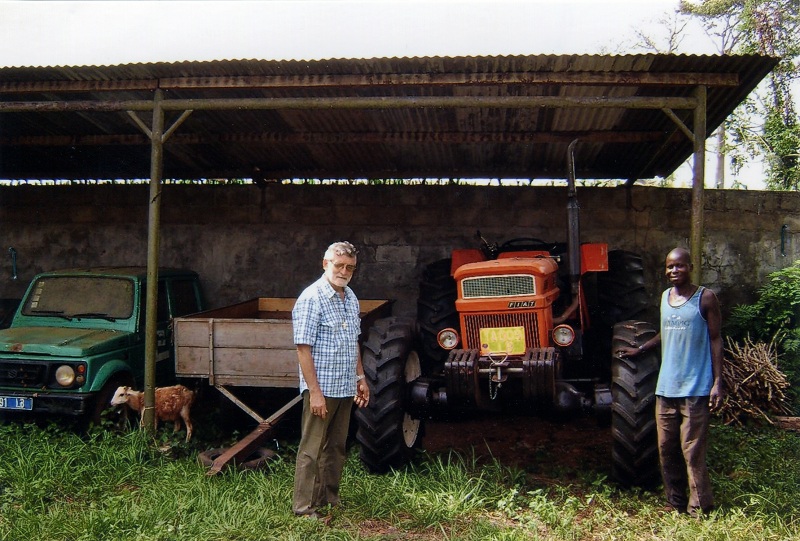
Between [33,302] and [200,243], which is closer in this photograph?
[33,302]

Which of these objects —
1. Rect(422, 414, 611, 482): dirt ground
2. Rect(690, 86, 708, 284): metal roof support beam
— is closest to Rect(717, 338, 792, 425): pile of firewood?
Rect(422, 414, 611, 482): dirt ground

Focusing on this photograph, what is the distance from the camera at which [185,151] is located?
26.7ft

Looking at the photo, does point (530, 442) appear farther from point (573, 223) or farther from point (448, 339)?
point (573, 223)

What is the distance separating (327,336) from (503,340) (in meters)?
1.69

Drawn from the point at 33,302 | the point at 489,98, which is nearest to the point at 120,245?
the point at 33,302

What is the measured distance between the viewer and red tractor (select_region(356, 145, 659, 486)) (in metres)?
4.48

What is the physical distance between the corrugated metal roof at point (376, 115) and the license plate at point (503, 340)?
1933mm

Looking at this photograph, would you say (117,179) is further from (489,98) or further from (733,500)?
(733,500)

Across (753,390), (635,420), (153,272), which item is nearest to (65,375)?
(153,272)

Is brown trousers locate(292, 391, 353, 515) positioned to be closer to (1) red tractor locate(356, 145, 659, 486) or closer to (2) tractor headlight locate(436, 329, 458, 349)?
(1) red tractor locate(356, 145, 659, 486)

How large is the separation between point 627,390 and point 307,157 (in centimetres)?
521

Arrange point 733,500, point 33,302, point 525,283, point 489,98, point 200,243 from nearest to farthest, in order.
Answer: point 733,500
point 525,283
point 489,98
point 33,302
point 200,243

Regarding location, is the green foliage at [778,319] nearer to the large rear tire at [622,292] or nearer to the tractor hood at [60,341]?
the large rear tire at [622,292]

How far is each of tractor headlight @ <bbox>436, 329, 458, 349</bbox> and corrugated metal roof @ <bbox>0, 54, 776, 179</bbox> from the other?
76.5 inches
